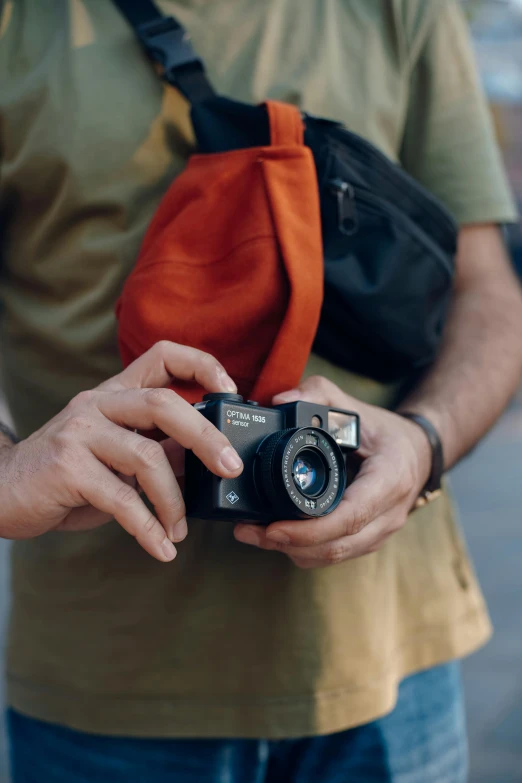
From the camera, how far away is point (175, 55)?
1382 millimetres

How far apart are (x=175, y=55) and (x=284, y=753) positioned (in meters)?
1.19

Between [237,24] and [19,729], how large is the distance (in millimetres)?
1324

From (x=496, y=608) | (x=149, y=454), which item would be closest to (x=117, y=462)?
(x=149, y=454)

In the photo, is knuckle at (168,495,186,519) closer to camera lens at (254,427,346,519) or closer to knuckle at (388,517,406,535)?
camera lens at (254,427,346,519)

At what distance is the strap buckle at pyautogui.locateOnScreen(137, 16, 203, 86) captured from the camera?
54.2 inches

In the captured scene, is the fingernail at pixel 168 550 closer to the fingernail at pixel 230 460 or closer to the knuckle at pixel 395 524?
the fingernail at pixel 230 460

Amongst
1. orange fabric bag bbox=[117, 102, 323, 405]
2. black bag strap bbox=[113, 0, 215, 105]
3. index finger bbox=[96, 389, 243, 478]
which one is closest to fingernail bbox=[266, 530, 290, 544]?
index finger bbox=[96, 389, 243, 478]

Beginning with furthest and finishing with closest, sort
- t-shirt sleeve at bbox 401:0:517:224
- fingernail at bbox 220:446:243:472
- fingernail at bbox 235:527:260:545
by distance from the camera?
t-shirt sleeve at bbox 401:0:517:224
fingernail at bbox 235:527:260:545
fingernail at bbox 220:446:243:472

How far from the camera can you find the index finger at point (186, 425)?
104cm

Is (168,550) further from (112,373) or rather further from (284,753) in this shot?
(284,753)

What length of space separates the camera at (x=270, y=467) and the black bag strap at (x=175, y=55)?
1.86 ft

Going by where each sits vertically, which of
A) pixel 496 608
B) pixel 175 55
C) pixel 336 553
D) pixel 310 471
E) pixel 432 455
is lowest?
pixel 496 608

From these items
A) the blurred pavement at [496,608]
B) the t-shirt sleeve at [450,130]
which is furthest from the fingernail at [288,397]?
the blurred pavement at [496,608]

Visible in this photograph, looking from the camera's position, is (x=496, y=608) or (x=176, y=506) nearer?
(x=176, y=506)
